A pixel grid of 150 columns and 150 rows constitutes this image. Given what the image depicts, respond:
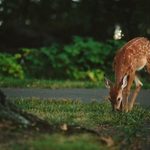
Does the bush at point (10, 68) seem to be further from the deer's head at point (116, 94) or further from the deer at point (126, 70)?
the deer's head at point (116, 94)

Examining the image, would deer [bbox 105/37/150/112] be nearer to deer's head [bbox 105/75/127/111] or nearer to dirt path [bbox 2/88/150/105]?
deer's head [bbox 105/75/127/111]

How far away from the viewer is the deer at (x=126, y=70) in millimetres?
13039

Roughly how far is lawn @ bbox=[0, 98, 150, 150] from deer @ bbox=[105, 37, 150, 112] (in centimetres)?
23

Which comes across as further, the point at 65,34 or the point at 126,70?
the point at 65,34

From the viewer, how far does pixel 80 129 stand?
9.30 m

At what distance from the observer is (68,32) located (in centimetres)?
2816

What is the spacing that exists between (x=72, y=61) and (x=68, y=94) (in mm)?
5927

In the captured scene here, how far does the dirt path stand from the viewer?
50.6 ft

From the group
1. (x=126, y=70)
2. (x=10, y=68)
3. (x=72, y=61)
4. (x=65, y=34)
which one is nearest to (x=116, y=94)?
(x=126, y=70)

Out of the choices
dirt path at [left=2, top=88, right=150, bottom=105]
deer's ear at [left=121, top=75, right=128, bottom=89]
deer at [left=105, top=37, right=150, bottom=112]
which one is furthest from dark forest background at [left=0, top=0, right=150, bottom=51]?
deer's ear at [left=121, top=75, right=128, bottom=89]

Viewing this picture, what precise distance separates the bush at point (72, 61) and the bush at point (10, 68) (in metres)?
0.67

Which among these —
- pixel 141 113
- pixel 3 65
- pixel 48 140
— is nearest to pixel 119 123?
pixel 141 113

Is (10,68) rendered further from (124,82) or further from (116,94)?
(116,94)

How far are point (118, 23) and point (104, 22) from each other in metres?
0.92
